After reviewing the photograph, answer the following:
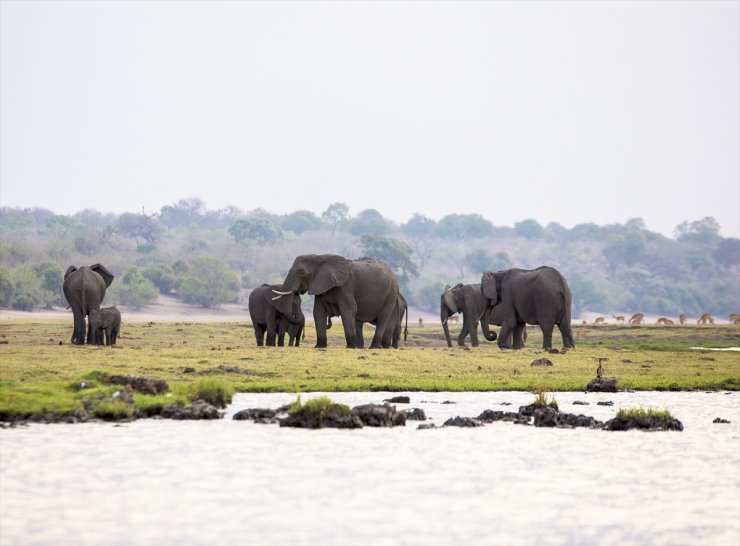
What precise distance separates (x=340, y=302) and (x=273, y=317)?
2106mm

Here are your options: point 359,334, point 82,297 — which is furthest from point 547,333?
point 82,297

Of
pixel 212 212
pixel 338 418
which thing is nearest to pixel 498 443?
pixel 338 418

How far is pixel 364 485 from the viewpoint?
13.1 m

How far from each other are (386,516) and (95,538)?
2708mm

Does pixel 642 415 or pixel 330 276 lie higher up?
pixel 330 276

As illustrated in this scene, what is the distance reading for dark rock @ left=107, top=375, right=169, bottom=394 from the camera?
62.6 feet

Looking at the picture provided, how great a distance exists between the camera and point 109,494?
1223 centimetres

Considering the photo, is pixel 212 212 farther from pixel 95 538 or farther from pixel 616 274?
pixel 95 538

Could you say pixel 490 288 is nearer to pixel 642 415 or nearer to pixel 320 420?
pixel 642 415

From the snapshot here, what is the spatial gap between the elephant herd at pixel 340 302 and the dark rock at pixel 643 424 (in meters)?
14.2

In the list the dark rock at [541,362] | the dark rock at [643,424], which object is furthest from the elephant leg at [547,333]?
the dark rock at [643,424]

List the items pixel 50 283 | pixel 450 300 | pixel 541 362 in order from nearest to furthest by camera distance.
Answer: pixel 541 362 < pixel 450 300 < pixel 50 283

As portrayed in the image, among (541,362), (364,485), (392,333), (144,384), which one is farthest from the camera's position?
(392,333)

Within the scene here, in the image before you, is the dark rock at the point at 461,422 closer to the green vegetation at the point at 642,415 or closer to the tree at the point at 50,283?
the green vegetation at the point at 642,415
